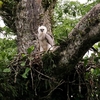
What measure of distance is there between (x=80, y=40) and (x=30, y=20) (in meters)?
2.57

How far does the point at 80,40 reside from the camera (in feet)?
16.0

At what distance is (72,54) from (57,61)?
328 mm

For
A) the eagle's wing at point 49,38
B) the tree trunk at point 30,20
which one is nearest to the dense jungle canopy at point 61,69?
the tree trunk at point 30,20

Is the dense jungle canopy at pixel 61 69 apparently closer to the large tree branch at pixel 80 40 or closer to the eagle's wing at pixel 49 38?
the large tree branch at pixel 80 40

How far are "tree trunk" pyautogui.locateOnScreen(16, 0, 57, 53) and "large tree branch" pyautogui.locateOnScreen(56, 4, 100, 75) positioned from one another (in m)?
1.91

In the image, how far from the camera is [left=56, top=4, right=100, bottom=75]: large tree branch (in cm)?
471

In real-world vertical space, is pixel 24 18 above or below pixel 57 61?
above

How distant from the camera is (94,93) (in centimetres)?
563

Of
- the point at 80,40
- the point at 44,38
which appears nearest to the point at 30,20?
the point at 44,38

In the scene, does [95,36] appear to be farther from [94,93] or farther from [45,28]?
[45,28]

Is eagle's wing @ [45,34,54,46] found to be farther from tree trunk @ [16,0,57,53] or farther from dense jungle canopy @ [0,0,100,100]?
dense jungle canopy @ [0,0,100,100]

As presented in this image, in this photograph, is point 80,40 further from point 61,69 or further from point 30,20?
A: point 30,20

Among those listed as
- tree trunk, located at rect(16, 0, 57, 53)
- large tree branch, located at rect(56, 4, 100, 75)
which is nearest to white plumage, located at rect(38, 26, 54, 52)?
tree trunk, located at rect(16, 0, 57, 53)

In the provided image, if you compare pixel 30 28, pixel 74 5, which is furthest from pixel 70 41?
pixel 74 5
